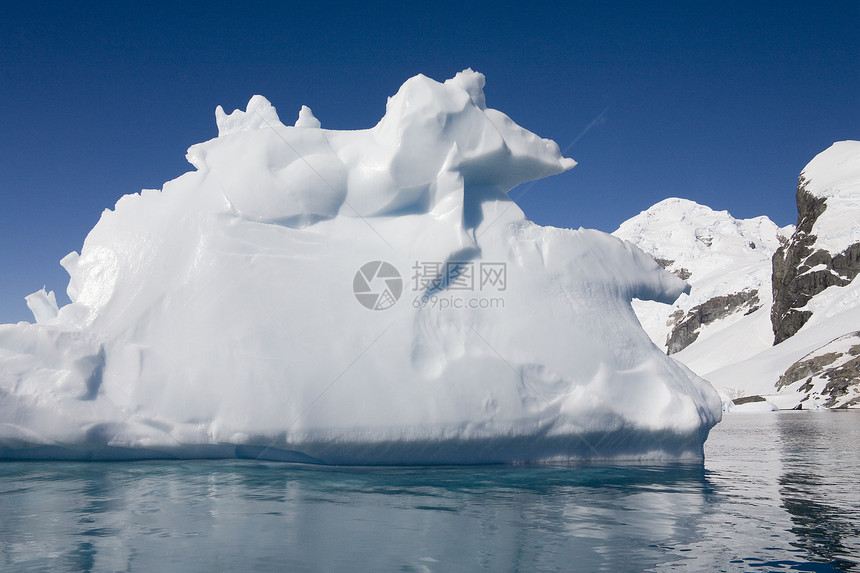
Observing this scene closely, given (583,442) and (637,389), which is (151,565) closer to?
(583,442)

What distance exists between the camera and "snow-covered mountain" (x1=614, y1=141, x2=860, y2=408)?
49312mm

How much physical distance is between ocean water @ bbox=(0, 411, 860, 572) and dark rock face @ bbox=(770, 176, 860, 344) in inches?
2727

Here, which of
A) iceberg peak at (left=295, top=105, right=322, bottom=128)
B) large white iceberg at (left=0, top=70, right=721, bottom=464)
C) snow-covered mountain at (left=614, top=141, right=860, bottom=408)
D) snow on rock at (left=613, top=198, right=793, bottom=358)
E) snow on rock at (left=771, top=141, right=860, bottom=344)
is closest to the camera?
large white iceberg at (left=0, top=70, right=721, bottom=464)

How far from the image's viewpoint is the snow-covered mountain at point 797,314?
49312 mm

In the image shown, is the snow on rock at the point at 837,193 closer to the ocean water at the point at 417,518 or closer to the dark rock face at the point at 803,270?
the dark rock face at the point at 803,270

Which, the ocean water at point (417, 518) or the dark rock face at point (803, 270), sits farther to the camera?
the dark rock face at point (803, 270)

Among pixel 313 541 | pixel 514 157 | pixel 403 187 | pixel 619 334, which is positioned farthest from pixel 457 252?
pixel 313 541

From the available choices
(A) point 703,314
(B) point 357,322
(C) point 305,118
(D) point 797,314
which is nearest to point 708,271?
(A) point 703,314

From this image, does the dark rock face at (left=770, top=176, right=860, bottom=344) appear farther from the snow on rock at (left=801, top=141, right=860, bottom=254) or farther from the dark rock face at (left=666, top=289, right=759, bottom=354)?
the dark rock face at (left=666, top=289, right=759, bottom=354)

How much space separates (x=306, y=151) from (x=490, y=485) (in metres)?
5.68

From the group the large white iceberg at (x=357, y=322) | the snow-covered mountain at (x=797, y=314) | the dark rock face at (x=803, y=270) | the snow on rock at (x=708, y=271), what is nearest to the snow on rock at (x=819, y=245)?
the dark rock face at (x=803, y=270)

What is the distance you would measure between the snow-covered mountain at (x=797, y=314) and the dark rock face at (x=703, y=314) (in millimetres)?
174

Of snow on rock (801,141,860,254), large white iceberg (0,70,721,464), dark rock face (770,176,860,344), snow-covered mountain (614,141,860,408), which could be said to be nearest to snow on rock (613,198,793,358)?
snow-covered mountain (614,141,860,408)

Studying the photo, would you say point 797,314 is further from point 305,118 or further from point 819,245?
point 305,118
